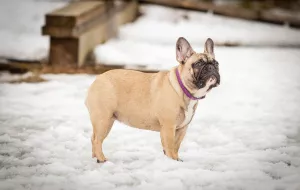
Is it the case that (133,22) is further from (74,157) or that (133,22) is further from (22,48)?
(74,157)

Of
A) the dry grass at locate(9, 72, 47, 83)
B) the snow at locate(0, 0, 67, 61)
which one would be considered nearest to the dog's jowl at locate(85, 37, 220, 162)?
the dry grass at locate(9, 72, 47, 83)

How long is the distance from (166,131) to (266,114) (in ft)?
7.99

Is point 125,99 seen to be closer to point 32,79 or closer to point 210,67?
point 210,67

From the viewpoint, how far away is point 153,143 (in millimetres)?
4520

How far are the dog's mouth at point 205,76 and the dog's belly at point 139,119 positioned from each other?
537mm

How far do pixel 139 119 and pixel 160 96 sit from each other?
0.28 m

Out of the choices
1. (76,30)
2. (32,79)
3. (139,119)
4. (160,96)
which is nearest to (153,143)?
(139,119)

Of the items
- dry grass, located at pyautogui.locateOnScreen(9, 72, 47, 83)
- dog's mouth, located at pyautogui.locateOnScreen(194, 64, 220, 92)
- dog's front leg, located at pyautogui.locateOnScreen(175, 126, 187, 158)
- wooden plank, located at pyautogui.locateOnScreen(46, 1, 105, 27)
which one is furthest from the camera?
wooden plank, located at pyautogui.locateOnScreen(46, 1, 105, 27)

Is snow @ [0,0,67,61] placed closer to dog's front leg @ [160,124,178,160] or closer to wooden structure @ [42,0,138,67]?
wooden structure @ [42,0,138,67]

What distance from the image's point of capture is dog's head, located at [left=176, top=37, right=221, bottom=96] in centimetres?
342

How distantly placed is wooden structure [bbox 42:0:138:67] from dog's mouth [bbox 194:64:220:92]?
13.1 feet

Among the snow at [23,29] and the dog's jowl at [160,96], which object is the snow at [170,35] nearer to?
the snow at [23,29]

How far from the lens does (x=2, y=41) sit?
8.41 m

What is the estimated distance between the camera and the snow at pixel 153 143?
3504 millimetres
